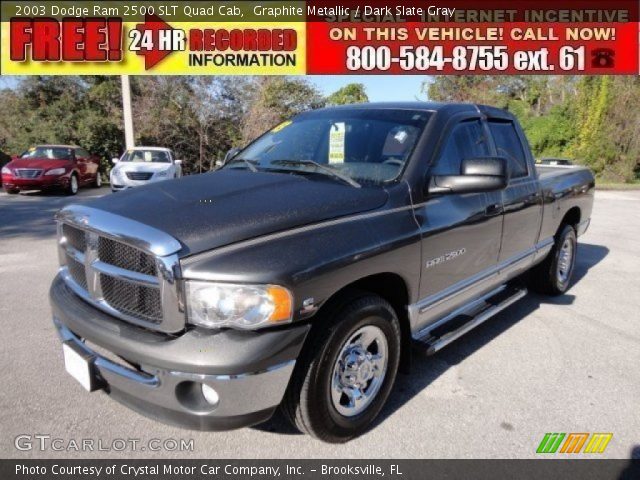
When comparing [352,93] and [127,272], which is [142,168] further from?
[352,93]

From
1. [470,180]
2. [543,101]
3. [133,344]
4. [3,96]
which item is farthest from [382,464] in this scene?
[543,101]

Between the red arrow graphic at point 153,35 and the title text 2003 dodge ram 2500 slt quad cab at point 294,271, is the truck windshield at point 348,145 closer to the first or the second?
the title text 2003 dodge ram 2500 slt quad cab at point 294,271

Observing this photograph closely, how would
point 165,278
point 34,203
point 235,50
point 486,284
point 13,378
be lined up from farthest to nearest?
point 235,50 → point 34,203 → point 486,284 → point 13,378 → point 165,278

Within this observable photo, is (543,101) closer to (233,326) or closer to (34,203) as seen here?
(34,203)

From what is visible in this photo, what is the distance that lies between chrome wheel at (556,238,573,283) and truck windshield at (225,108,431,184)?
2946 millimetres

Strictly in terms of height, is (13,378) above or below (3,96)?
below

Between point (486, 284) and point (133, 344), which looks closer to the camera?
point (133, 344)

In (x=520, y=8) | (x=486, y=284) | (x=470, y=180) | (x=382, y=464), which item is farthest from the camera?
(x=520, y=8)

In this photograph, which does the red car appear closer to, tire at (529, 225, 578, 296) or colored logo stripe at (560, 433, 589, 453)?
tire at (529, 225, 578, 296)

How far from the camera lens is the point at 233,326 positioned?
84.5 inches

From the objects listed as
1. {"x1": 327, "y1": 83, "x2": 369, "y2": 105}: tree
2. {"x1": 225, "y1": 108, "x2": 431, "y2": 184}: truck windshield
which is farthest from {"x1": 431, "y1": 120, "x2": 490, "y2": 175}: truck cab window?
{"x1": 327, "y1": 83, "x2": 369, "y2": 105}: tree

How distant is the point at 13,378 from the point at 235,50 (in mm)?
14695

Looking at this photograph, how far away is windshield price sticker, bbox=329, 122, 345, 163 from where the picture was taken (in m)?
3.24

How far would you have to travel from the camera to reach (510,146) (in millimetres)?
4281
